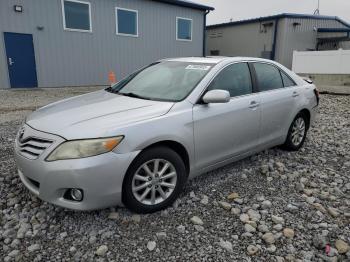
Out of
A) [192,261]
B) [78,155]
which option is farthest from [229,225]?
[78,155]

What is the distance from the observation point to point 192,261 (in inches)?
91.4

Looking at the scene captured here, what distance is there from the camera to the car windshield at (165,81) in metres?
3.25

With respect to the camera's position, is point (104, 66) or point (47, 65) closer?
point (47, 65)

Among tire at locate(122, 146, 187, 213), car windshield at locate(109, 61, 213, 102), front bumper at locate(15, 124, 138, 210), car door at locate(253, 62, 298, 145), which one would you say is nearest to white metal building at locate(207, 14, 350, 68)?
car door at locate(253, 62, 298, 145)

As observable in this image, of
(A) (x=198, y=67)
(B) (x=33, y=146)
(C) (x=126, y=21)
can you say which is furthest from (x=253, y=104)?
(C) (x=126, y=21)

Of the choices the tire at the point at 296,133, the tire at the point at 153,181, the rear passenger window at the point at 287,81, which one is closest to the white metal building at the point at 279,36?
the tire at the point at 296,133

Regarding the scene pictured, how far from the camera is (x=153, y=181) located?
2840mm

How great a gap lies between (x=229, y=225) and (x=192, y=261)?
1.99ft

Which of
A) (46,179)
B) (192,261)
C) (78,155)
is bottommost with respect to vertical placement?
(192,261)

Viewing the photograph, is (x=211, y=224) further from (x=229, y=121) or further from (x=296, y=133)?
(x=296, y=133)

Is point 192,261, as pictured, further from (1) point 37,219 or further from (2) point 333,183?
(2) point 333,183

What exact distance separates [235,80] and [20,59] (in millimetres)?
10348

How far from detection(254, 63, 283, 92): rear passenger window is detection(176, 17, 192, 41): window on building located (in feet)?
40.1

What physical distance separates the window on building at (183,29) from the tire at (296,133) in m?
12.1
